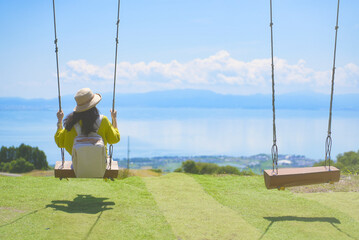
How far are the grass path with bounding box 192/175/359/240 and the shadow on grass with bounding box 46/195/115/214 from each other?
221 cm

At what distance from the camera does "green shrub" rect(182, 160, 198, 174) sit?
1202cm

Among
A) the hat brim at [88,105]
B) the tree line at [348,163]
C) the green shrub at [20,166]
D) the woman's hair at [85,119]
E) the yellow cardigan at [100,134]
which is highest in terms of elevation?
the hat brim at [88,105]

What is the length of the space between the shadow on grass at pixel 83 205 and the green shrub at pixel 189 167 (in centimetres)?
464

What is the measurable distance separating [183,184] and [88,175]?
332 centimetres

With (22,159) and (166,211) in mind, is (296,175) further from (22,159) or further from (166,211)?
(22,159)

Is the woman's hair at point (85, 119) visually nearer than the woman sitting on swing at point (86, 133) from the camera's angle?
No

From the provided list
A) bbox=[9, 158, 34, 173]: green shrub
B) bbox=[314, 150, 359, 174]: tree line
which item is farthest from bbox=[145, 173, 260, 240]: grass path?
bbox=[9, 158, 34, 173]: green shrub

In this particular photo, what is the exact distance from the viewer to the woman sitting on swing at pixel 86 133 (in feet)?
21.0

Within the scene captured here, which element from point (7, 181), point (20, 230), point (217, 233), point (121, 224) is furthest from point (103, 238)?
point (7, 181)

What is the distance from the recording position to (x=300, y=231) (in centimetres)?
609

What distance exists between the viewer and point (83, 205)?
720cm

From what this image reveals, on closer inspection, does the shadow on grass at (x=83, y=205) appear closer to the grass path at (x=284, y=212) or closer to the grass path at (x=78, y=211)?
the grass path at (x=78, y=211)

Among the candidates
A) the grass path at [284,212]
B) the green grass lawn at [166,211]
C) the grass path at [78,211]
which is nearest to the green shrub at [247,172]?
the grass path at [284,212]

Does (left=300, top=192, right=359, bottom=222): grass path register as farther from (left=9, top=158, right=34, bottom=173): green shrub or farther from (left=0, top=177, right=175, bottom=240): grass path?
(left=9, top=158, right=34, bottom=173): green shrub
